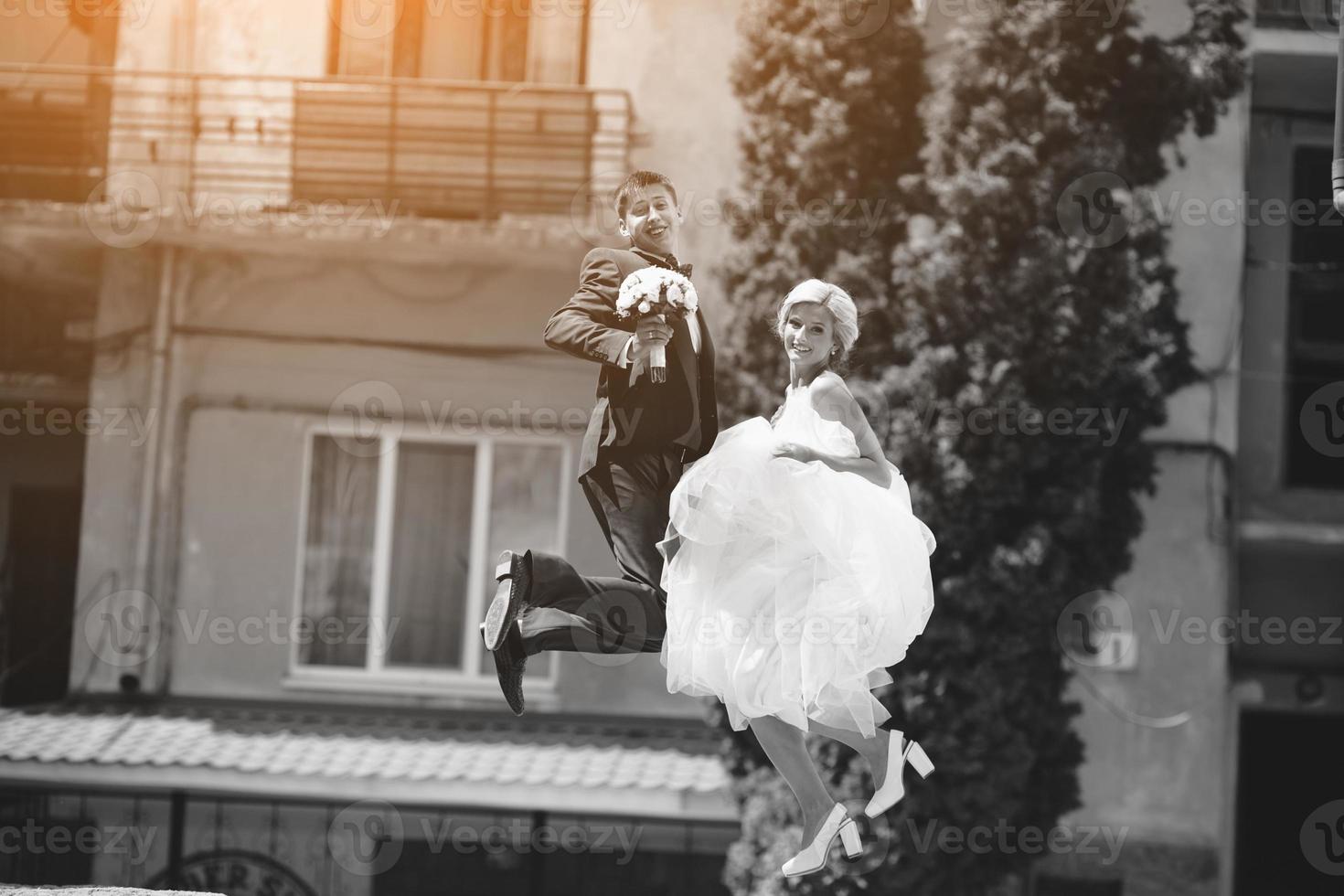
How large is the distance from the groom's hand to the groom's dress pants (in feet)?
1.20

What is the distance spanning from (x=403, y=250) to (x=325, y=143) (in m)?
1.00

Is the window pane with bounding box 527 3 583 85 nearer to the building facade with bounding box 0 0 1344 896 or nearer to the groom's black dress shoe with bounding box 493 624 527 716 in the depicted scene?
the building facade with bounding box 0 0 1344 896

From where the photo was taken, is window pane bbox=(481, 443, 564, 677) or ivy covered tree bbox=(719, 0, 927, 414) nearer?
ivy covered tree bbox=(719, 0, 927, 414)

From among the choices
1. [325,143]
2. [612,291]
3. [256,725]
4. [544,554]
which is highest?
[325,143]

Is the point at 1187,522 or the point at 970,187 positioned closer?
the point at 970,187

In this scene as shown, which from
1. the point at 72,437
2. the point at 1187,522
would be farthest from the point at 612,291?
the point at 72,437

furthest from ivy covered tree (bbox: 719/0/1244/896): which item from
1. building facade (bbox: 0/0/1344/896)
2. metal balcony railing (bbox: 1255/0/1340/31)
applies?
metal balcony railing (bbox: 1255/0/1340/31)

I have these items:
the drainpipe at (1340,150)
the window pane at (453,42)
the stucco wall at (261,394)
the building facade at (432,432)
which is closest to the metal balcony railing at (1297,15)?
the building facade at (432,432)

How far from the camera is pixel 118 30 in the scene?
10.6 metres

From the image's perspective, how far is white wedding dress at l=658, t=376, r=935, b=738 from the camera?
3.63m

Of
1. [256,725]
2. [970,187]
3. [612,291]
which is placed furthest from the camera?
[256,725]

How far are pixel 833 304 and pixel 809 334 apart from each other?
0.10 metres

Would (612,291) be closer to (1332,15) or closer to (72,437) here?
(1332,15)

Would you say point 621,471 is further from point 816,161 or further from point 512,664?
point 816,161
